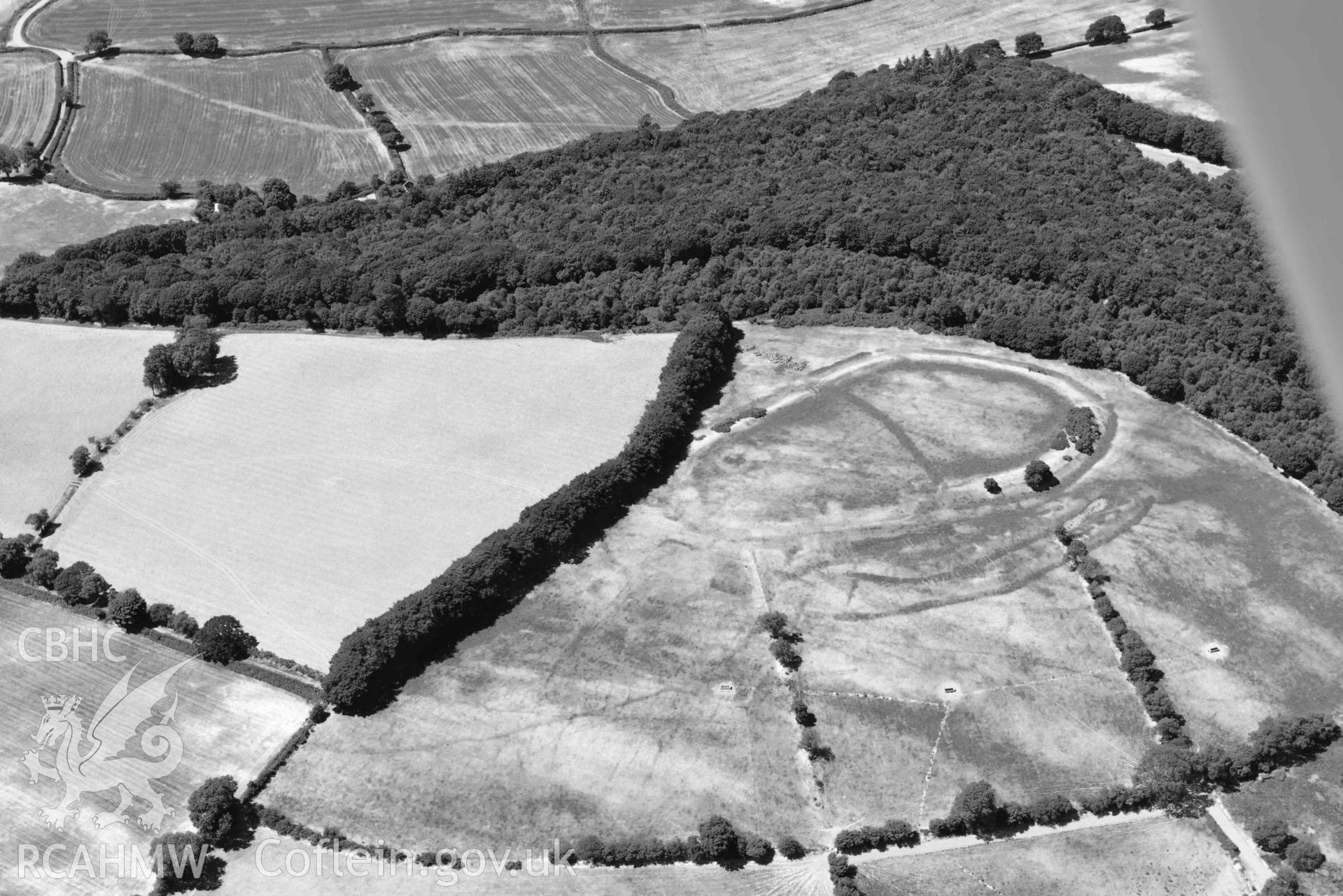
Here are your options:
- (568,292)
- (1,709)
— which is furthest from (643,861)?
(568,292)

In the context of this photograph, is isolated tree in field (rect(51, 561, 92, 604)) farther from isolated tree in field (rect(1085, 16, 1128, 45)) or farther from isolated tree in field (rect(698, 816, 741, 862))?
isolated tree in field (rect(1085, 16, 1128, 45))

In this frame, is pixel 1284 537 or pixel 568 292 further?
pixel 568 292

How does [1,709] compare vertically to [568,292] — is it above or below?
below

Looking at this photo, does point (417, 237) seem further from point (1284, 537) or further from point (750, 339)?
point (1284, 537)

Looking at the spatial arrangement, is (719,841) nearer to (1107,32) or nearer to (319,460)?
(319,460)

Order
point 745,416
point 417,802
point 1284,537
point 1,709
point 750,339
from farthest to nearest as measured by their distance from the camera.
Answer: point 750,339, point 745,416, point 1284,537, point 1,709, point 417,802

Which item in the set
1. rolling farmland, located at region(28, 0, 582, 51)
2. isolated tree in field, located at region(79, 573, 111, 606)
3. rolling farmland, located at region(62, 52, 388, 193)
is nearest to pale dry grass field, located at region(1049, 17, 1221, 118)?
rolling farmland, located at region(28, 0, 582, 51)

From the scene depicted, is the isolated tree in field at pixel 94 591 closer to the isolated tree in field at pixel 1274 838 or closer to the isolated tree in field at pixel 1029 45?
the isolated tree in field at pixel 1274 838

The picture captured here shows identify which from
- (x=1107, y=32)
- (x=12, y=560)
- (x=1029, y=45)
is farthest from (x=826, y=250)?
(x=12, y=560)
